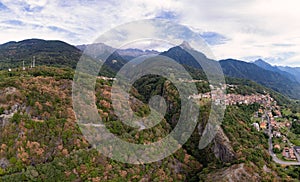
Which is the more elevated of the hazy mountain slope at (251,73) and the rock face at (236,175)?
the hazy mountain slope at (251,73)

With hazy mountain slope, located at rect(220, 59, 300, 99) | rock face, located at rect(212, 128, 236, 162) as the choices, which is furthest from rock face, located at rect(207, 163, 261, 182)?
hazy mountain slope, located at rect(220, 59, 300, 99)

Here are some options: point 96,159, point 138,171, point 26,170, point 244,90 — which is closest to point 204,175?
point 138,171

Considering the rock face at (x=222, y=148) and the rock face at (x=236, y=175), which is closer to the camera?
the rock face at (x=236, y=175)

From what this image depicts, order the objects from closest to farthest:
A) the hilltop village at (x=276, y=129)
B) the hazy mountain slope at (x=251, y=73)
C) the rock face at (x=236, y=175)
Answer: the rock face at (x=236, y=175)
the hilltop village at (x=276, y=129)
the hazy mountain slope at (x=251, y=73)

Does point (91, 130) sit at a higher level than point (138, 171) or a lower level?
higher

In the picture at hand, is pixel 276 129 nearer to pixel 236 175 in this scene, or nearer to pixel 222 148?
pixel 222 148

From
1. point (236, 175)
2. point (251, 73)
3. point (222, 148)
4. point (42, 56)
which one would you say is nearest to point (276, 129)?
point (222, 148)

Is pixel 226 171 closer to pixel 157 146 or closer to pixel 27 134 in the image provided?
pixel 157 146

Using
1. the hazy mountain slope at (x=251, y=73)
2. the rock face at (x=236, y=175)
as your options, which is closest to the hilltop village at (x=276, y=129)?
the rock face at (x=236, y=175)

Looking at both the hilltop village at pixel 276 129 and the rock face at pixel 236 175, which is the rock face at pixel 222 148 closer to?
the rock face at pixel 236 175

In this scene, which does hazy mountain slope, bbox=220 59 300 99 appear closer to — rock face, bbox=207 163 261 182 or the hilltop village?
the hilltop village
